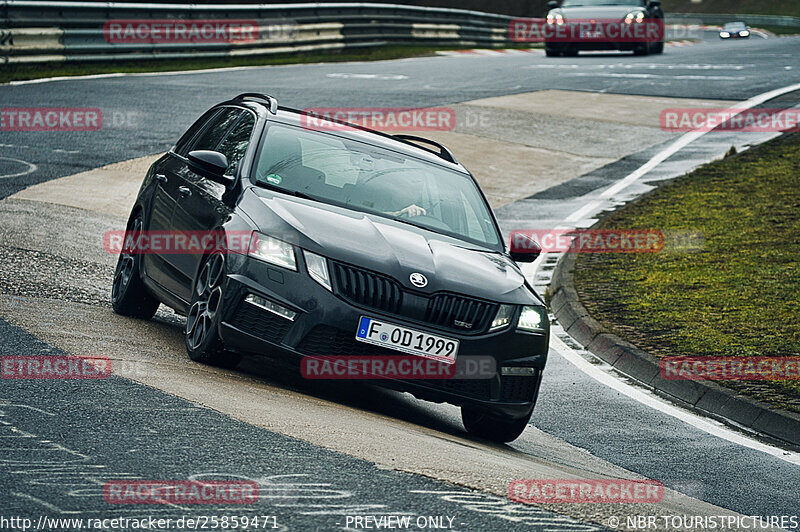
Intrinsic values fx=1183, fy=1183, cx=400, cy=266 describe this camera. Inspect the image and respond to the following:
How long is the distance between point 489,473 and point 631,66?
26470 millimetres

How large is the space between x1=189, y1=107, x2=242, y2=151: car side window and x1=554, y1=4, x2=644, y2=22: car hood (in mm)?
23159

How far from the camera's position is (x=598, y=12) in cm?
3077

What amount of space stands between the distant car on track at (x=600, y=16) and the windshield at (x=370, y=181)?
23563mm

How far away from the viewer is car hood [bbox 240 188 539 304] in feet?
22.1

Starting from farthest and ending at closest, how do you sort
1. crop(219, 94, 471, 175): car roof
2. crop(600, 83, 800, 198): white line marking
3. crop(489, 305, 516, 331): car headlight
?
crop(600, 83, 800, 198): white line marking, crop(219, 94, 471, 175): car roof, crop(489, 305, 516, 331): car headlight

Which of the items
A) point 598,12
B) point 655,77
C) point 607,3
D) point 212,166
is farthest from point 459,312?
point 607,3

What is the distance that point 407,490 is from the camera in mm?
4844

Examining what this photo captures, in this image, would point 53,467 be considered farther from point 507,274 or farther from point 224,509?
point 507,274

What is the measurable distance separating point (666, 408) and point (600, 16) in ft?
78.6

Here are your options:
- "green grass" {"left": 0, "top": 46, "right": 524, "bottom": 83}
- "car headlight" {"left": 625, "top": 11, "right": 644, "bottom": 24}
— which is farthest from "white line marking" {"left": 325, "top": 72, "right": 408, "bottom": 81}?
"car headlight" {"left": 625, "top": 11, "right": 644, "bottom": 24}

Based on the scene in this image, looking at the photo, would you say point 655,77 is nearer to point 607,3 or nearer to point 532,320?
point 607,3

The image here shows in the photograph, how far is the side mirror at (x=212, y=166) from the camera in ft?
25.0

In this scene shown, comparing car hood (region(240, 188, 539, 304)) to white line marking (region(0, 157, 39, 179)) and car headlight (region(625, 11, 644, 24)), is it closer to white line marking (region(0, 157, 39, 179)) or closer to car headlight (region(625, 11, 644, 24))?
white line marking (region(0, 157, 39, 179))

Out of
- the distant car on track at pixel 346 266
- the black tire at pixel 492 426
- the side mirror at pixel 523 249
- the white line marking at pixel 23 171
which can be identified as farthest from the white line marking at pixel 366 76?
the black tire at pixel 492 426
